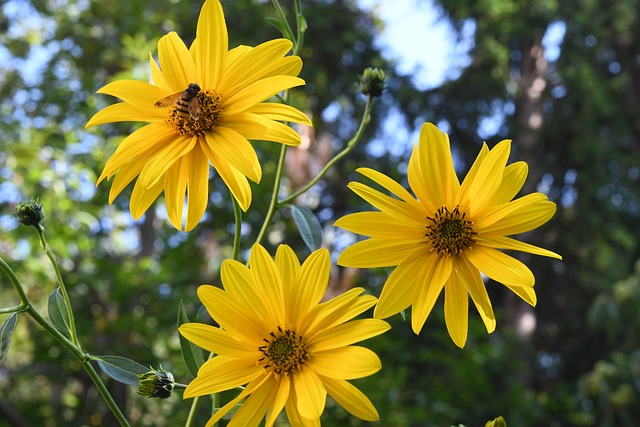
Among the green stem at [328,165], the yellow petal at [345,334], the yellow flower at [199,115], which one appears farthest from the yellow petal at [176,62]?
the yellow petal at [345,334]

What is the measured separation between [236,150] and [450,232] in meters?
0.16

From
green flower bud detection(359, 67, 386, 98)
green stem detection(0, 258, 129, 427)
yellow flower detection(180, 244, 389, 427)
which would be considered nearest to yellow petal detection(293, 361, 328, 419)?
yellow flower detection(180, 244, 389, 427)

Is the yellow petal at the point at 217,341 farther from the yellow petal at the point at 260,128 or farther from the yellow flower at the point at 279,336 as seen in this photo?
the yellow petal at the point at 260,128

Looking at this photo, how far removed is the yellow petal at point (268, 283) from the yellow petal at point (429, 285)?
92 mm

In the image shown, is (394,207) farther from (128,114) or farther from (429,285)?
(128,114)

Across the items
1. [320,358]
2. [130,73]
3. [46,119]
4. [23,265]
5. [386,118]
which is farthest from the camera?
[386,118]

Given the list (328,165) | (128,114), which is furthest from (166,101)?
(328,165)

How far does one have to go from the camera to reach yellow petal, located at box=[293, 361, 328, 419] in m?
0.44

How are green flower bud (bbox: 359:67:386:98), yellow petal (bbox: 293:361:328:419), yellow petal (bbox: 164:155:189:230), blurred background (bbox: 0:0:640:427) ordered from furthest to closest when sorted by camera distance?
blurred background (bbox: 0:0:640:427), green flower bud (bbox: 359:67:386:98), yellow petal (bbox: 164:155:189:230), yellow petal (bbox: 293:361:328:419)

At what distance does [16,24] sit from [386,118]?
91.0 inches

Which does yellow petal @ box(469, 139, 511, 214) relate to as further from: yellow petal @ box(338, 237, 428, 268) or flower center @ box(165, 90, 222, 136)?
flower center @ box(165, 90, 222, 136)

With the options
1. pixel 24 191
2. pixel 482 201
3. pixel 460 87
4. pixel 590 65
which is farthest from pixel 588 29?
pixel 482 201

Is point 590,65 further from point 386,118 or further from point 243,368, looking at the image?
point 243,368

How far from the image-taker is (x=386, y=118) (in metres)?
5.05
